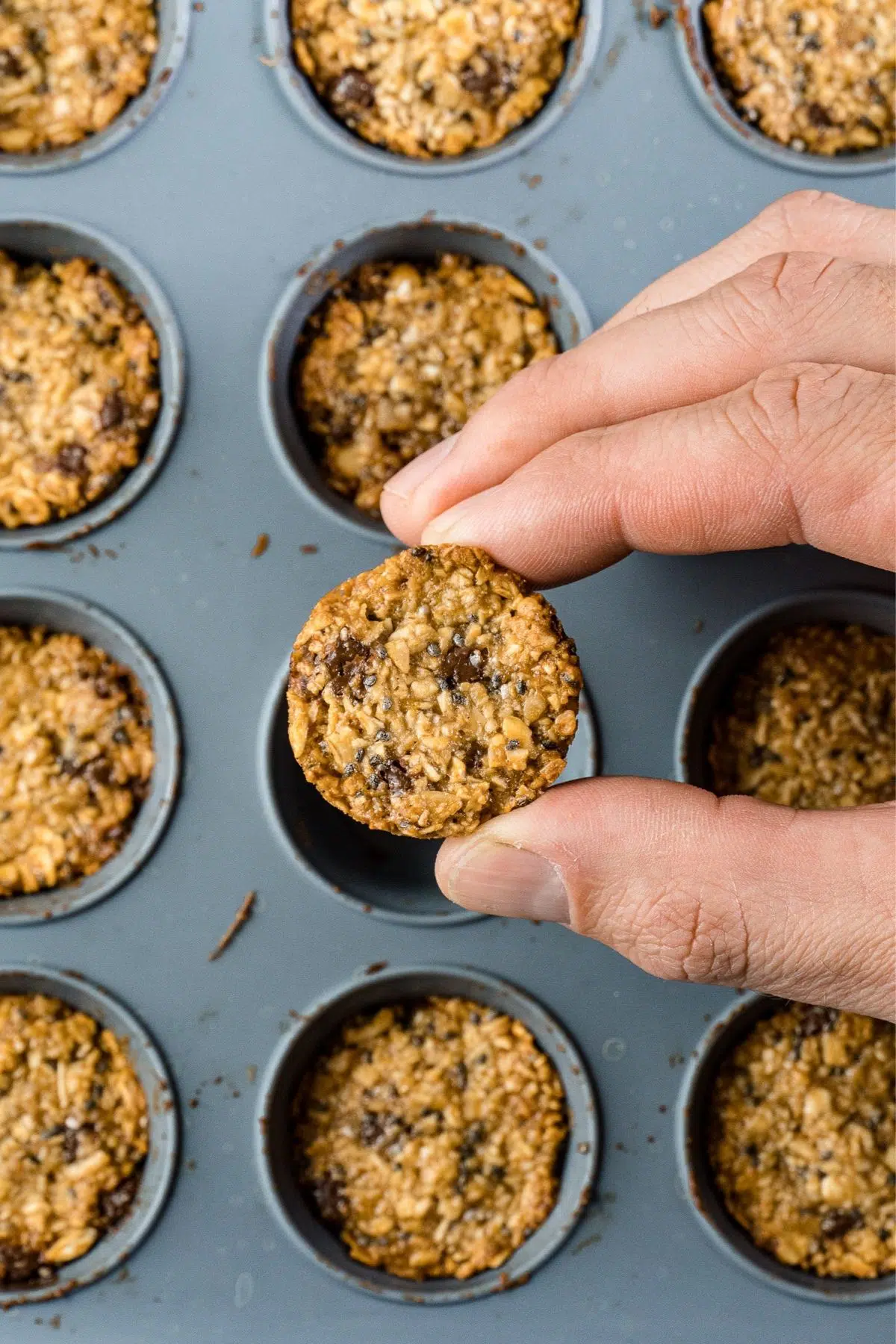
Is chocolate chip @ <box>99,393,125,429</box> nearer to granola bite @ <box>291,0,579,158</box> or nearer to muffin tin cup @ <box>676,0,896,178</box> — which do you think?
granola bite @ <box>291,0,579,158</box>

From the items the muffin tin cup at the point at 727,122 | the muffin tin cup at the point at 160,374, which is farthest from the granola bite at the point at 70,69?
the muffin tin cup at the point at 727,122

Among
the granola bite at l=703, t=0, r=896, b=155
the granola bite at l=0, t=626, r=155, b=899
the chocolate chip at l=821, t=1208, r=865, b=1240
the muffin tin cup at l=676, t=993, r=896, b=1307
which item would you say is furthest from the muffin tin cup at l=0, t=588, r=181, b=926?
the granola bite at l=703, t=0, r=896, b=155

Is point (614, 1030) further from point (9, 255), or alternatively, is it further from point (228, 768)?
point (9, 255)

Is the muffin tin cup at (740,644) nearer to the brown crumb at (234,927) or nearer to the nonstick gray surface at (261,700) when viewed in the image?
the nonstick gray surface at (261,700)

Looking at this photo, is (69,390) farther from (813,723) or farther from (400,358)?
(813,723)

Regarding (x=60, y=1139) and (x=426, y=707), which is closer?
(x=426, y=707)

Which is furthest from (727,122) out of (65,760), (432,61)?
(65,760)
